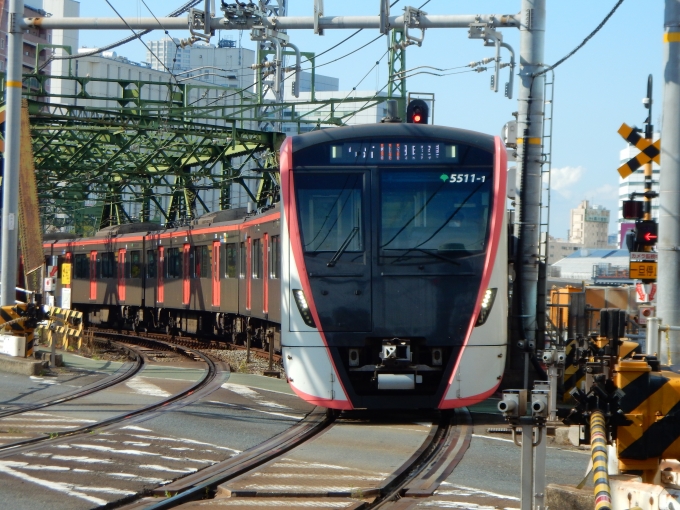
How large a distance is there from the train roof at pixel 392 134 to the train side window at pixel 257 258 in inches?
259

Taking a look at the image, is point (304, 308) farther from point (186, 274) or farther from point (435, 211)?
point (186, 274)

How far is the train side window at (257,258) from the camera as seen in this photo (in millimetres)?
17812

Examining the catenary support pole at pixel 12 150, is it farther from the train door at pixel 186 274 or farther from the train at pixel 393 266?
the train door at pixel 186 274

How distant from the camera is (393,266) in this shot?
1083cm

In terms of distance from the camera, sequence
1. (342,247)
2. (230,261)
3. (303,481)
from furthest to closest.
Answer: (230,261)
(342,247)
(303,481)

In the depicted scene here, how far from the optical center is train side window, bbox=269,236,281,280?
1568 centimetres

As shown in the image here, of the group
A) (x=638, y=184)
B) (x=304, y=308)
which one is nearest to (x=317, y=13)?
(x=304, y=308)

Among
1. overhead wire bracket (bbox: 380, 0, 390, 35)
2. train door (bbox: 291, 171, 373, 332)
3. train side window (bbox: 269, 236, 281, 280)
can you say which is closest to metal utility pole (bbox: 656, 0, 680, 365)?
train door (bbox: 291, 171, 373, 332)

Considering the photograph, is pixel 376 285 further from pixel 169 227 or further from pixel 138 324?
pixel 138 324

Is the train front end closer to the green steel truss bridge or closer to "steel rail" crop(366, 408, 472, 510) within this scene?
"steel rail" crop(366, 408, 472, 510)

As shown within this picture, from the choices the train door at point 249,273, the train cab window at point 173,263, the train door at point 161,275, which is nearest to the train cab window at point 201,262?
the train cab window at point 173,263

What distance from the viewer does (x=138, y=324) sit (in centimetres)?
3102

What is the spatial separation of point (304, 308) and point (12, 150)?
7.50m

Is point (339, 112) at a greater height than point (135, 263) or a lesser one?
greater
